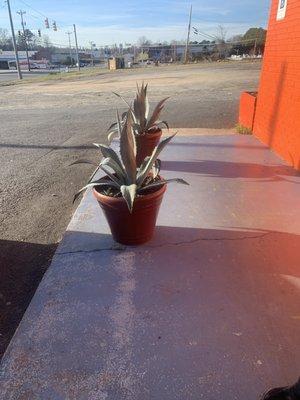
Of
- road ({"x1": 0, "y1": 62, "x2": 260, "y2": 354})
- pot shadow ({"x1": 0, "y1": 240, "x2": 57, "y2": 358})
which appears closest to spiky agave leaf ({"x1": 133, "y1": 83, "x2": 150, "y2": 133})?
road ({"x1": 0, "y1": 62, "x2": 260, "y2": 354})

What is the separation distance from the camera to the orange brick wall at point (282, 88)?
4922 millimetres

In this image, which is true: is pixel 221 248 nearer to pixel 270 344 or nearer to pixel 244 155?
pixel 270 344

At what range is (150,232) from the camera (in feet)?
10.4

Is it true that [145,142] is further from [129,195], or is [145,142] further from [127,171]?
[129,195]

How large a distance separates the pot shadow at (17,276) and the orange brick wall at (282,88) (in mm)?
3691

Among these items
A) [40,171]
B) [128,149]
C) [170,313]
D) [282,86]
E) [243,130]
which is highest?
[282,86]

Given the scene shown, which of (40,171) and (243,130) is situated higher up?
(243,130)

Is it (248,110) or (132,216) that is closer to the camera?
(132,216)

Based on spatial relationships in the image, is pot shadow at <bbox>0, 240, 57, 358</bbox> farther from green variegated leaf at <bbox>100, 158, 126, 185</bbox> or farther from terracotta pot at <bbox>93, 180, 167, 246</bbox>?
green variegated leaf at <bbox>100, 158, 126, 185</bbox>

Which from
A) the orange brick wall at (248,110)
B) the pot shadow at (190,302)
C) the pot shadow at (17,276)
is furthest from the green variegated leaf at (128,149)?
the orange brick wall at (248,110)

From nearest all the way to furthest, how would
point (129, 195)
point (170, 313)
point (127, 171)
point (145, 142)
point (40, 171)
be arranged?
point (170, 313) → point (129, 195) → point (127, 171) → point (145, 142) → point (40, 171)

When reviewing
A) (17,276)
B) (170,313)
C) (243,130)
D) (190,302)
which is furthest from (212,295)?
(243,130)

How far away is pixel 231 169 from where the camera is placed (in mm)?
5113

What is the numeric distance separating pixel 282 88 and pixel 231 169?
160cm
